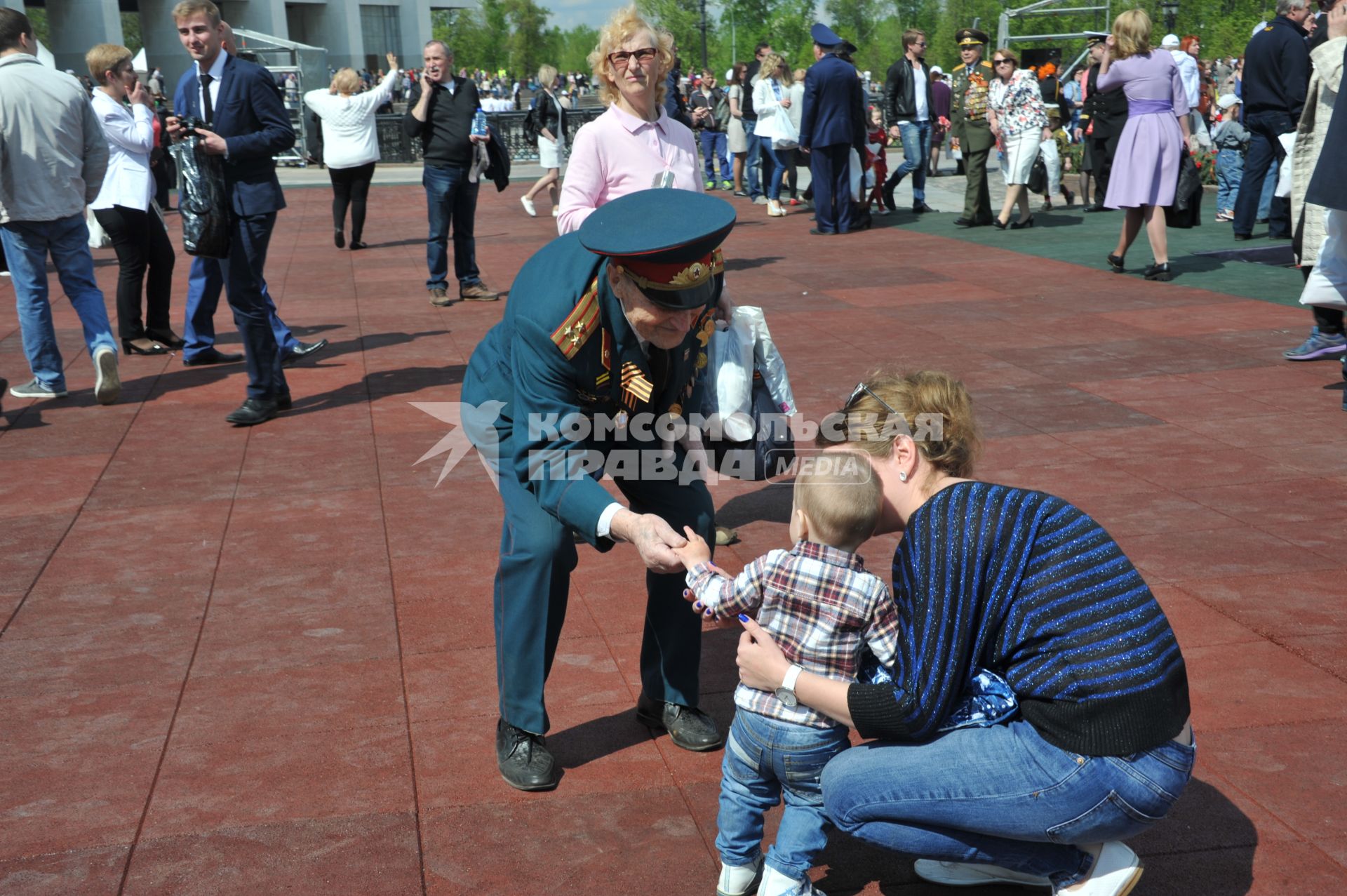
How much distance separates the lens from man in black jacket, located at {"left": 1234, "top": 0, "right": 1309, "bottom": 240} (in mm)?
10953

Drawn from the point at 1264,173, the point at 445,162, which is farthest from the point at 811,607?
the point at 1264,173

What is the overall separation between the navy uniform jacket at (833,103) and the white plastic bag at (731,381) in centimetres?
998

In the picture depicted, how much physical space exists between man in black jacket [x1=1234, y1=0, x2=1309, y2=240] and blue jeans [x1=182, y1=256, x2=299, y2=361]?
27.7ft

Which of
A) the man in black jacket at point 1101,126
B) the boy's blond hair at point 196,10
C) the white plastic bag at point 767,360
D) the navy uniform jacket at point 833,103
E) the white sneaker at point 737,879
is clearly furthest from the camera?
the navy uniform jacket at point 833,103

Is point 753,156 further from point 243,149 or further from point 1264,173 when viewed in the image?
point 243,149

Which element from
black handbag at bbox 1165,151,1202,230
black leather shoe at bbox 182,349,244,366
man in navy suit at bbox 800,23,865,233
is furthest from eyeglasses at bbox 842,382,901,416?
man in navy suit at bbox 800,23,865,233

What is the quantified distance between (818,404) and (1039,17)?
50.5 m

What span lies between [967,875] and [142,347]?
7548mm

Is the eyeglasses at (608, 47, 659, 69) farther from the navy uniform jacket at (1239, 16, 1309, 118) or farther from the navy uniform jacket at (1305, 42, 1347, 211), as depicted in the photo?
the navy uniform jacket at (1239, 16, 1309, 118)

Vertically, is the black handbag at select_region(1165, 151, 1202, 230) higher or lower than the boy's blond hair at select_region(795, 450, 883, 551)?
lower

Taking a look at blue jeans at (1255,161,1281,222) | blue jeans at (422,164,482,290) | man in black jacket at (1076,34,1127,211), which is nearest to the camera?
blue jeans at (422,164,482,290)

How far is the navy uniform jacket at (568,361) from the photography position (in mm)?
2969

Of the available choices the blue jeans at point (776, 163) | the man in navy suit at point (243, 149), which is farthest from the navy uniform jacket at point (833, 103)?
the man in navy suit at point (243, 149)

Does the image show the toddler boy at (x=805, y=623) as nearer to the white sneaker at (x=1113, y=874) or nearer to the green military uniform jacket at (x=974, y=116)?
the white sneaker at (x=1113, y=874)
